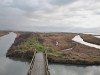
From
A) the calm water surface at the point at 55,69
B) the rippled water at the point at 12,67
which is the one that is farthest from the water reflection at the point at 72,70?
the rippled water at the point at 12,67

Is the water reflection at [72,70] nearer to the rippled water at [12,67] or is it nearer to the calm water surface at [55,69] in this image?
the calm water surface at [55,69]

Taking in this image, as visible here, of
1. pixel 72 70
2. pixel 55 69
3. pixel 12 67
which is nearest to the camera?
pixel 55 69

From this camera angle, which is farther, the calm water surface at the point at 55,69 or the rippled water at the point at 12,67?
the calm water surface at the point at 55,69

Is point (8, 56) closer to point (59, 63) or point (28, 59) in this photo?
point (28, 59)

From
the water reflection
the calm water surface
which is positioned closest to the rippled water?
the calm water surface

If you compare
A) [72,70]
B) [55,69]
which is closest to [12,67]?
[55,69]

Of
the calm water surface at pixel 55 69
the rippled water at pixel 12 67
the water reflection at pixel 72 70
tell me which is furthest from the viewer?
the water reflection at pixel 72 70

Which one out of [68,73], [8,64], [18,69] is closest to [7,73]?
[18,69]

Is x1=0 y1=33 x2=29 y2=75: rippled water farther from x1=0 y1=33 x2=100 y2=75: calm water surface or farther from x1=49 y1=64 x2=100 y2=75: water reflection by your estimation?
x1=49 y1=64 x2=100 y2=75: water reflection

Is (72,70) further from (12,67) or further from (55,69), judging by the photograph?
(12,67)
